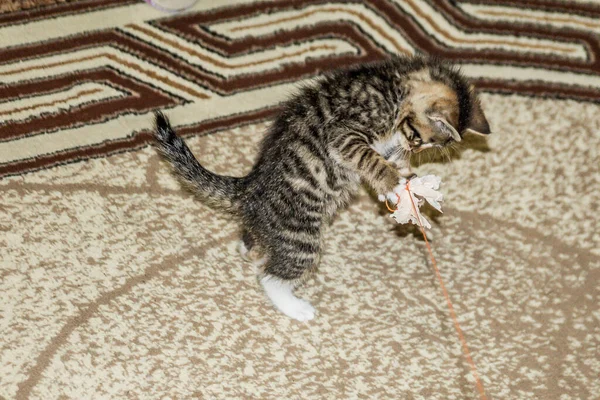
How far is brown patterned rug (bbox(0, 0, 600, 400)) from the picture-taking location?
1.55m

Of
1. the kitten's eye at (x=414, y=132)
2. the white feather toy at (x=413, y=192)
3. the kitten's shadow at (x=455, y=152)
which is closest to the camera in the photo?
the white feather toy at (x=413, y=192)

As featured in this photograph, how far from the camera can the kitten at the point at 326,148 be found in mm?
1448

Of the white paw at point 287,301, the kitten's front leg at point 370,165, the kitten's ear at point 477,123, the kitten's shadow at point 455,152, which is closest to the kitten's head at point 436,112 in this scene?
the kitten's ear at point 477,123

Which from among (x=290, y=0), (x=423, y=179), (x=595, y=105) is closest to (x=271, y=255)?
(x=423, y=179)

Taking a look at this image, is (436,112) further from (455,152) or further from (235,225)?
(235,225)

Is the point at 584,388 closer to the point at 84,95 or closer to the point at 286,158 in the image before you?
the point at 286,158

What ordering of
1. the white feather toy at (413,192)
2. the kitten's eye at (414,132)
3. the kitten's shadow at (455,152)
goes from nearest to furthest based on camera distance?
the white feather toy at (413,192) < the kitten's eye at (414,132) < the kitten's shadow at (455,152)

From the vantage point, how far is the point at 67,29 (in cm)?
201

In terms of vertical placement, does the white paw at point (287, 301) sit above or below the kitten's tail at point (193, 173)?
below

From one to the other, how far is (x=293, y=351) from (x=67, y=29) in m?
1.15

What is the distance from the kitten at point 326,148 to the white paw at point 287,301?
17 millimetres

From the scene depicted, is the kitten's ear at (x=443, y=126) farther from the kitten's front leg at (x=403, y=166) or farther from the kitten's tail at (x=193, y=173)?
the kitten's tail at (x=193, y=173)

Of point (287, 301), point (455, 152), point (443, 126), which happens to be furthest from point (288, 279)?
point (455, 152)

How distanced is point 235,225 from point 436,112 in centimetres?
58
